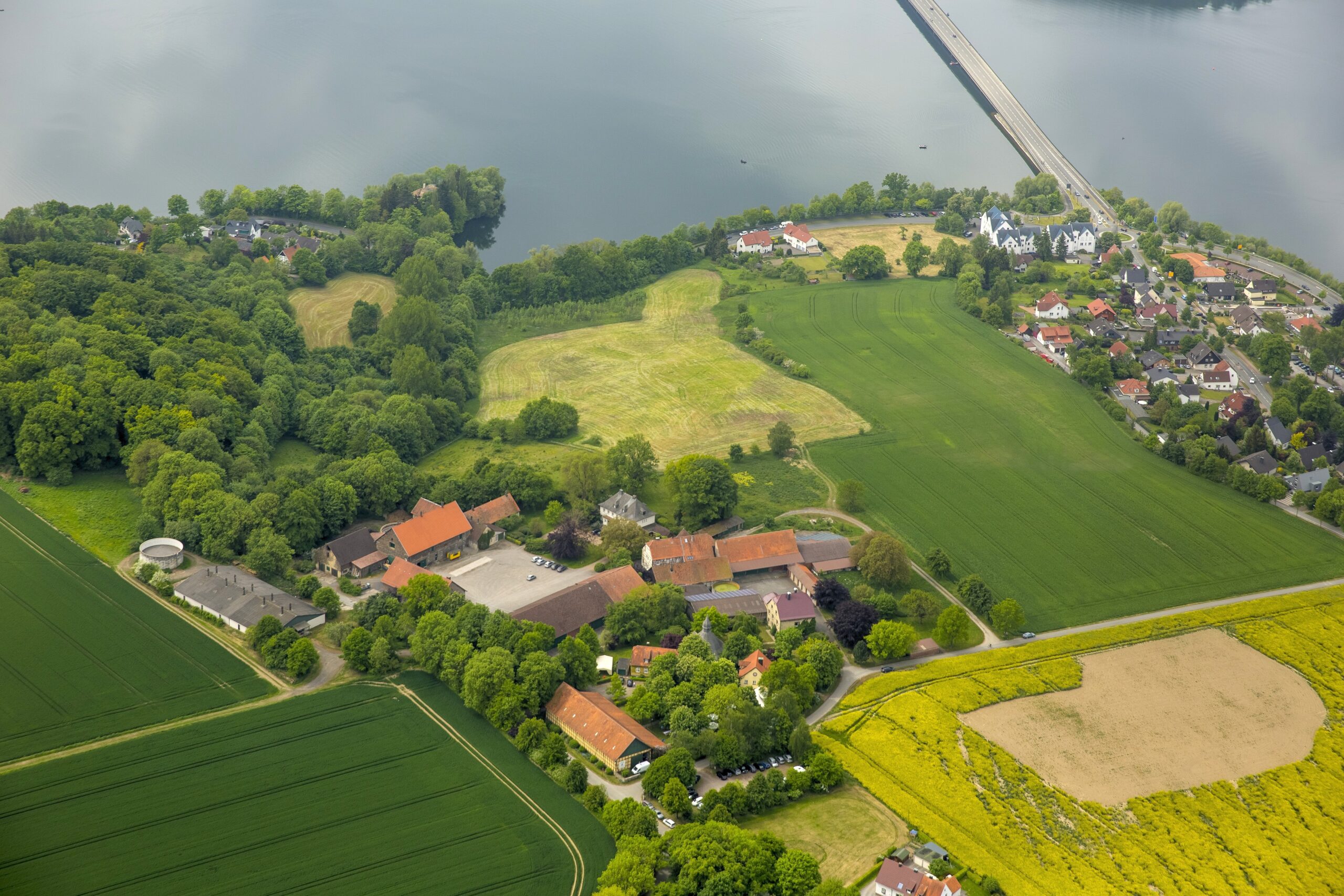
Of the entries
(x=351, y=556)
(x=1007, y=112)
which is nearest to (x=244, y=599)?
(x=351, y=556)

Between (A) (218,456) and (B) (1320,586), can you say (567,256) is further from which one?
(B) (1320,586)

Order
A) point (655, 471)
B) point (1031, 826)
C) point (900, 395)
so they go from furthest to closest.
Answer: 1. point (900, 395)
2. point (655, 471)
3. point (1031, 826)

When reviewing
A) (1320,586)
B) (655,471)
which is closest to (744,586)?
(655,471)

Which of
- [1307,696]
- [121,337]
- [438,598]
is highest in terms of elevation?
[121,337]

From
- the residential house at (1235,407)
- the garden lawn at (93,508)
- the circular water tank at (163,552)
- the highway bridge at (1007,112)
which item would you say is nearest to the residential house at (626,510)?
the circular water tank at (163,552)

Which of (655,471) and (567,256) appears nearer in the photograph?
(655,471)

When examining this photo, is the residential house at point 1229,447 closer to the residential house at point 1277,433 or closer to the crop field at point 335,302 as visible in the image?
the residential house at point 1277,433

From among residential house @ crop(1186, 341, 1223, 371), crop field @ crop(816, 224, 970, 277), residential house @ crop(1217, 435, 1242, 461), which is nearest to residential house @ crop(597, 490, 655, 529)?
residential house @ crop(1217, 435, 1242, 461)

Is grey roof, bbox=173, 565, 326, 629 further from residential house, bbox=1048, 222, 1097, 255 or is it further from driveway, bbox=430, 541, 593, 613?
residential house, bbox=1048, 222, 1097, 255
